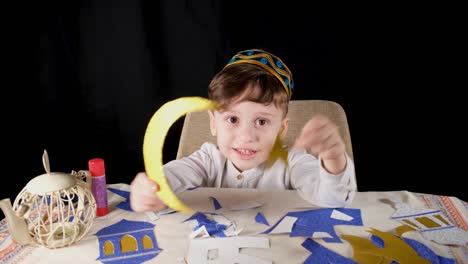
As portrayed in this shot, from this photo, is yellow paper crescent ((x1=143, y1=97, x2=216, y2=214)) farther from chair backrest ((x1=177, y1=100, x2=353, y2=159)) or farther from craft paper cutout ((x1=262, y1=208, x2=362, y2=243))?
chair backrest ((x1=177, y1=100, x2=353, y2=159))

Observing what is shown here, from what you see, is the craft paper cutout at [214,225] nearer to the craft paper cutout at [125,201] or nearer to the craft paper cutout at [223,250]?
the craft paper cutout at [223,250]

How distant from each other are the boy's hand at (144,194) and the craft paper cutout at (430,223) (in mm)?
682

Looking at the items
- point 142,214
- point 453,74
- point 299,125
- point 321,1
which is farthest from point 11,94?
point 453,74

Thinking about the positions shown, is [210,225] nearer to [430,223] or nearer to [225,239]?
[225,239]

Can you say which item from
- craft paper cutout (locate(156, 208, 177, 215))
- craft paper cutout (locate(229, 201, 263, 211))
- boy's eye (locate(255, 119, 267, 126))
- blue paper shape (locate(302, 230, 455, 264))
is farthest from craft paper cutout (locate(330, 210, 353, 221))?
craft paper cutout (locate(156, 208, 177, 215))

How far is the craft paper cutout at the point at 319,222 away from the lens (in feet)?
4.09

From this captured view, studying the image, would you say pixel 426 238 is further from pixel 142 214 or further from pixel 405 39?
pixel 405 39

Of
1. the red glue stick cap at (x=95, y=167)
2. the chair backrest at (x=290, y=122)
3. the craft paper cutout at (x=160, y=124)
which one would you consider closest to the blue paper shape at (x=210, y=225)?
the craft paper cutout at (x=160, y=124)

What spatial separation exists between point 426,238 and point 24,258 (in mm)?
1029

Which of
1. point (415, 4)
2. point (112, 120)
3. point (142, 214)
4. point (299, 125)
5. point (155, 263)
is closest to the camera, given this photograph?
point (155, 263)

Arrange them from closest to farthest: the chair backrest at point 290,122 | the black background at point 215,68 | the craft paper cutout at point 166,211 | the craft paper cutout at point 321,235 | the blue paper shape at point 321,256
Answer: the blue paper shape at point 321,256 < the craft paper cutout at point 321,235 < the craft paper cutout at point 166,211 < the chair backrest at point 290,122 < the black background at point 215,68

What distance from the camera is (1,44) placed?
208 centimetres

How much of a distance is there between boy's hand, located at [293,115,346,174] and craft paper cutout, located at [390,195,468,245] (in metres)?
0.26

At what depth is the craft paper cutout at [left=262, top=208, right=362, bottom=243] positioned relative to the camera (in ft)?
4.09
